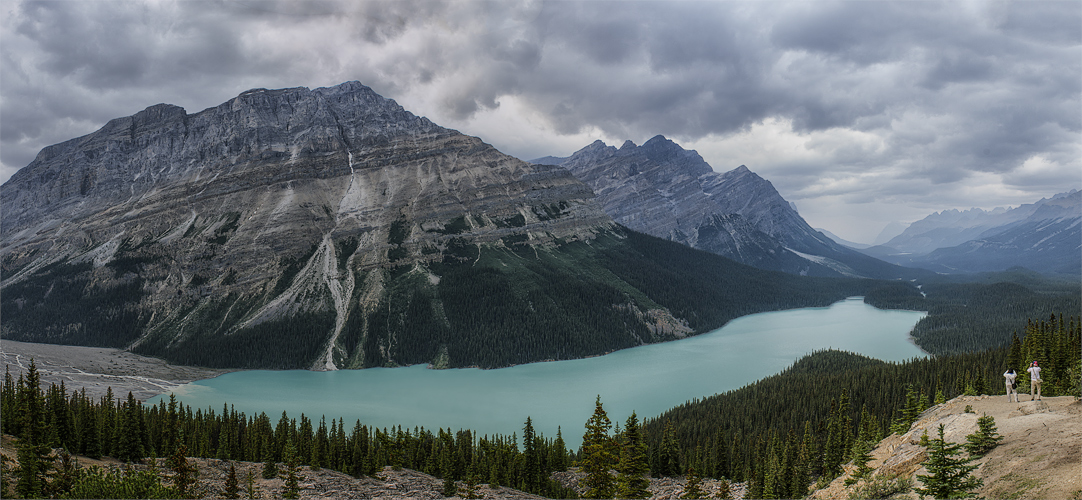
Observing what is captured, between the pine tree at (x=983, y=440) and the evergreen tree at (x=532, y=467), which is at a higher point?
the pine tree at (x=983, y=440)

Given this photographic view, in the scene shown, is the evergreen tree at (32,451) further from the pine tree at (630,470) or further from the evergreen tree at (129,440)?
the pine tree at (630,470)

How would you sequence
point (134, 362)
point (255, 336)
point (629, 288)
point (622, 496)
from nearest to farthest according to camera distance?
point (622, 496) < point (134, 362) < point (255, 336) < point (629, 288)

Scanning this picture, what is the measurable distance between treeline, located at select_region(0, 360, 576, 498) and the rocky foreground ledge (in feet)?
87.0

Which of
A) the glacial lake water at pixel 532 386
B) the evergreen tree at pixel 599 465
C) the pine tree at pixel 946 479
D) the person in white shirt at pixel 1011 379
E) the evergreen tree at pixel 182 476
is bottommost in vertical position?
the glacial lake water at pixel 532 386

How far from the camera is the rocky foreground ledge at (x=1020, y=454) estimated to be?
63.5 ft

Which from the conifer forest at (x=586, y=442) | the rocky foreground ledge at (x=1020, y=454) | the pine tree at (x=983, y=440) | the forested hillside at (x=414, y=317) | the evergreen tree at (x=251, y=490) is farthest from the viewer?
the forested hillside at (x=414, y=317)

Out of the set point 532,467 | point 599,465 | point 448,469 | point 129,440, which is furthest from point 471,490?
point 129,440

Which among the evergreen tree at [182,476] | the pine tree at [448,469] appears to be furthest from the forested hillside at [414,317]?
the evergreen tree at [182,476]

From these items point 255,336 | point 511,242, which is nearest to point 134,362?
point 255,336

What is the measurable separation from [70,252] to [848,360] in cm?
22649

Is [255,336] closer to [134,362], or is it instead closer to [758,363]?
[134,362]

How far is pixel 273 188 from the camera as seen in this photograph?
197 m

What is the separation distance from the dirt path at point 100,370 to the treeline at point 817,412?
303 feet

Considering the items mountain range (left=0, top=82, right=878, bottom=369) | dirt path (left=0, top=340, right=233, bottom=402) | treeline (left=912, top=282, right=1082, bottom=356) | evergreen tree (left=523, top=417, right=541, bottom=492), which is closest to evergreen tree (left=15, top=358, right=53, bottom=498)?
evergreen tree (left=523, top=417, right=541, bottom=492)
